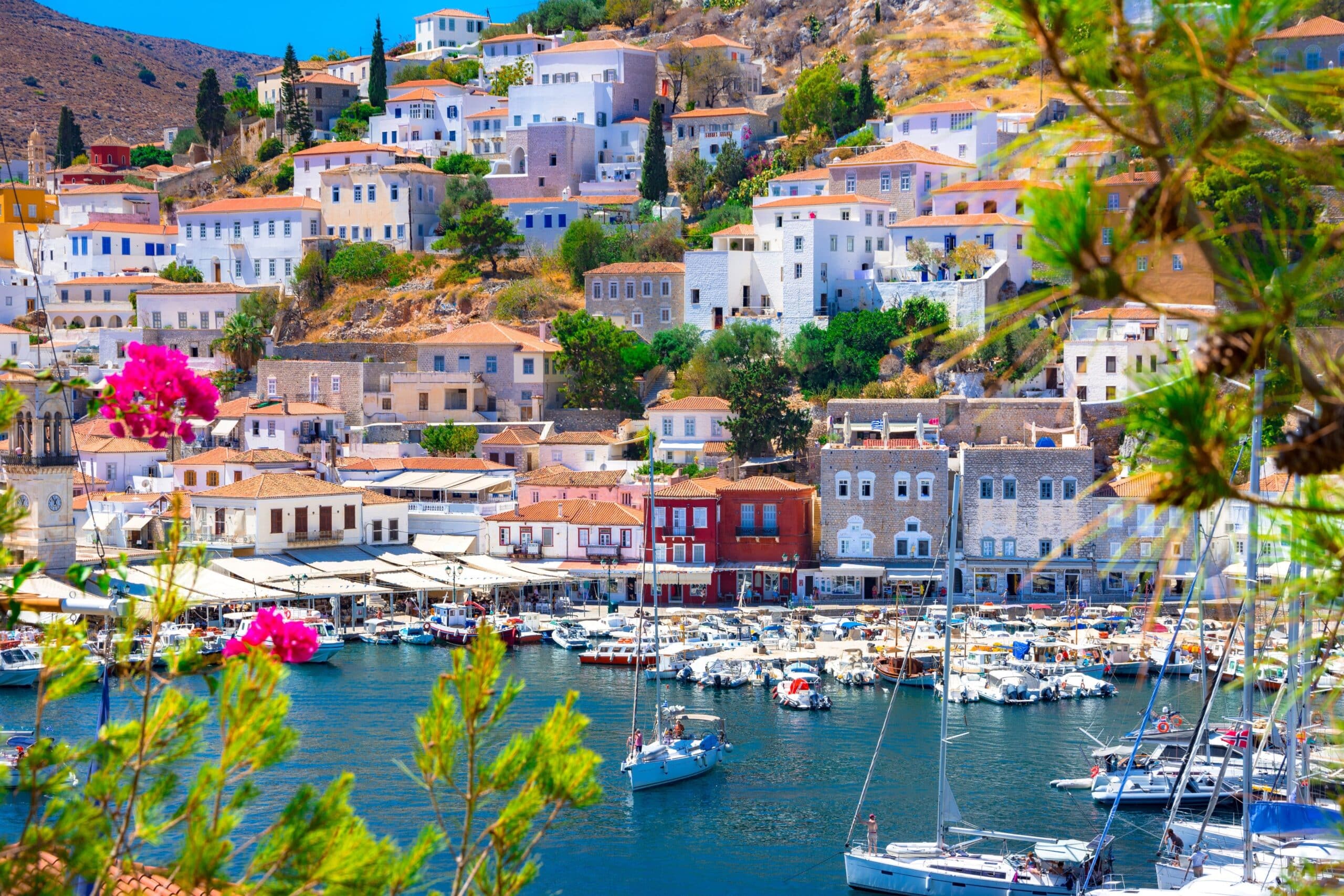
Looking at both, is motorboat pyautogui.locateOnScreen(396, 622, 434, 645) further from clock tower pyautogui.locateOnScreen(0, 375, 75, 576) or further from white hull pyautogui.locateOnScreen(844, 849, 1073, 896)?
white hull pyautogui.locateOnScreen(844, 849, 1073, 896)

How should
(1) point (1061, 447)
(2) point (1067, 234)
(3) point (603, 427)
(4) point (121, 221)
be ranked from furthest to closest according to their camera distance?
(4) point (121, 221)
(3) point (603, 427)
(1) point (1061, 447)
(2) point (1067, 234)

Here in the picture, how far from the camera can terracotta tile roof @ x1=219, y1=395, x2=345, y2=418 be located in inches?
2227

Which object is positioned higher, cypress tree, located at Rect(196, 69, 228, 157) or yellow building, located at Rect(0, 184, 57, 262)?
cypress tree, located at Rect(196, 69, 228, 157)

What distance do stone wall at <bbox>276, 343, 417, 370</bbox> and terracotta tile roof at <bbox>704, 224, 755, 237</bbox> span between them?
12.1 metres

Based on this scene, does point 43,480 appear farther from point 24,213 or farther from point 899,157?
point 24,213

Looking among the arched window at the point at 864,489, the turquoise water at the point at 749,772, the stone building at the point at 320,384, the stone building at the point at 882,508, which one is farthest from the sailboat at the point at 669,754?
the stone building at the point at 320,384

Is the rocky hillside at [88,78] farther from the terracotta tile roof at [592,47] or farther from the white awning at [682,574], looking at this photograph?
the white awning at [682,574]

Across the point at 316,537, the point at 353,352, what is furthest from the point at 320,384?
the point at 316,537

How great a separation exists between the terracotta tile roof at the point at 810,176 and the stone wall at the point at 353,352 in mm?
14876

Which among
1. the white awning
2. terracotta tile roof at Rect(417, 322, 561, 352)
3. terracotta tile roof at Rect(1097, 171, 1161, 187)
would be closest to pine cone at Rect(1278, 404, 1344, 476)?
terracotta tile roof at Rect(1097, 171, 1161, 187)

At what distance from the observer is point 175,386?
5.97 m

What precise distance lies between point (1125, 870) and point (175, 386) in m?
22.0

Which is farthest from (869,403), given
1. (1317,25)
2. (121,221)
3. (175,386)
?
(175,386)

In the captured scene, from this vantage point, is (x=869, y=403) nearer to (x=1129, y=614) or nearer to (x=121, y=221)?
(x=1129, y=614)
